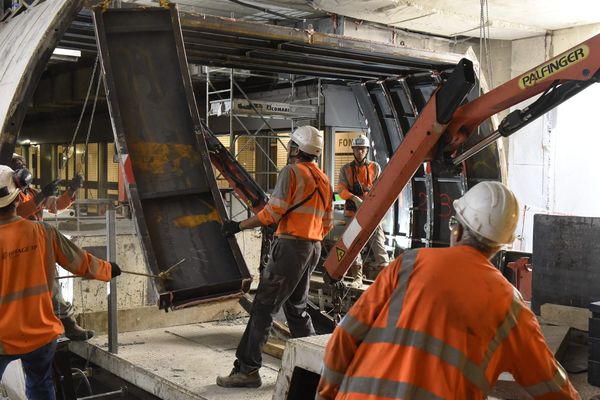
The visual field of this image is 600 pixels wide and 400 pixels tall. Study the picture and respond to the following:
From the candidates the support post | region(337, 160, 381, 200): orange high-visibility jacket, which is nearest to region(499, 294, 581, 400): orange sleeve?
the support post

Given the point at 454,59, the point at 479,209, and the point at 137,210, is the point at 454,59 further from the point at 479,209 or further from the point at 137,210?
the point at 479,209

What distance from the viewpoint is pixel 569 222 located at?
389cm

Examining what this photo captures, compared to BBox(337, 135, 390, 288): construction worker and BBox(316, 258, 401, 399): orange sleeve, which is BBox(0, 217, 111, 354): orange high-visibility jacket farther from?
BBox(337, 135, 390, 288): construction worker

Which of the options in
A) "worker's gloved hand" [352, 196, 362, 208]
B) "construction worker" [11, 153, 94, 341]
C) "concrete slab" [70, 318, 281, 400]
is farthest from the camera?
"worker's gloved hand" [352, 196, 362, 208]

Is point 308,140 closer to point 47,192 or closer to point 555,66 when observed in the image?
point 555,66

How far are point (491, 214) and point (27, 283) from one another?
9.09 feet

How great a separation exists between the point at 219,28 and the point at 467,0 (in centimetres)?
467

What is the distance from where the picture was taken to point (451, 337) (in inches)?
92.7

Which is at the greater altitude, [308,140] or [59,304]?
[308,140]

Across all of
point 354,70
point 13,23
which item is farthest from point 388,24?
point 13,23

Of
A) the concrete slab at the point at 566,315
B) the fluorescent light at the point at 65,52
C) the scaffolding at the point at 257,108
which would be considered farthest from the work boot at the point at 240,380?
the scaffolding at the point at 257,108

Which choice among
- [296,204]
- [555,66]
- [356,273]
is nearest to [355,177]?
[356,273]

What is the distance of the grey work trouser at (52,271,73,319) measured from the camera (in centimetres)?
586

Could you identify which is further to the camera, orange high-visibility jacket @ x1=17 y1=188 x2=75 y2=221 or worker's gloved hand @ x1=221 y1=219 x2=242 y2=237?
orange high-visibility jacket @ x1=17 y1=188 x2=75 y2=221
